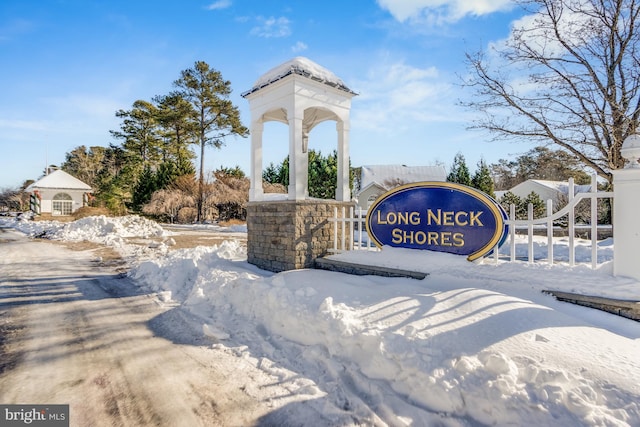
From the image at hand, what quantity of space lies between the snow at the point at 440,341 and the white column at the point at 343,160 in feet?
6.24

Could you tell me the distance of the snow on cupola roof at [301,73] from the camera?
6.02m

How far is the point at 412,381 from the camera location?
2.71 meters

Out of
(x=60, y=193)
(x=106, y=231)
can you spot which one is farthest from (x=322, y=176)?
(x=60, y=193)

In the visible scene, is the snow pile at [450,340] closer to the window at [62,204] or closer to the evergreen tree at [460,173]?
the evergreen tree at [460,173]

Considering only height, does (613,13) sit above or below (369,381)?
above

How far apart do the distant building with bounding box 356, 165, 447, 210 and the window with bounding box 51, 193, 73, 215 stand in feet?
102

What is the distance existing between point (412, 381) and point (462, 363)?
1.40ft

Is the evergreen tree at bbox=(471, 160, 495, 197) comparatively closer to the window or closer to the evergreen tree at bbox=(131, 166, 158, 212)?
the evergreen tree at bbox=(131, 166, 158, 212)

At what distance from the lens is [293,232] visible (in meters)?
5.84

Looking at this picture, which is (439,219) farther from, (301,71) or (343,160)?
(301,71)

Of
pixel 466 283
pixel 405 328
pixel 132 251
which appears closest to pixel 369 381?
pixel 405 328

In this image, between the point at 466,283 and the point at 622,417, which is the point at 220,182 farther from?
the point at 622,417

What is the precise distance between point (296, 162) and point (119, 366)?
4161 mm

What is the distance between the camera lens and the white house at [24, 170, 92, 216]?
114 ft
